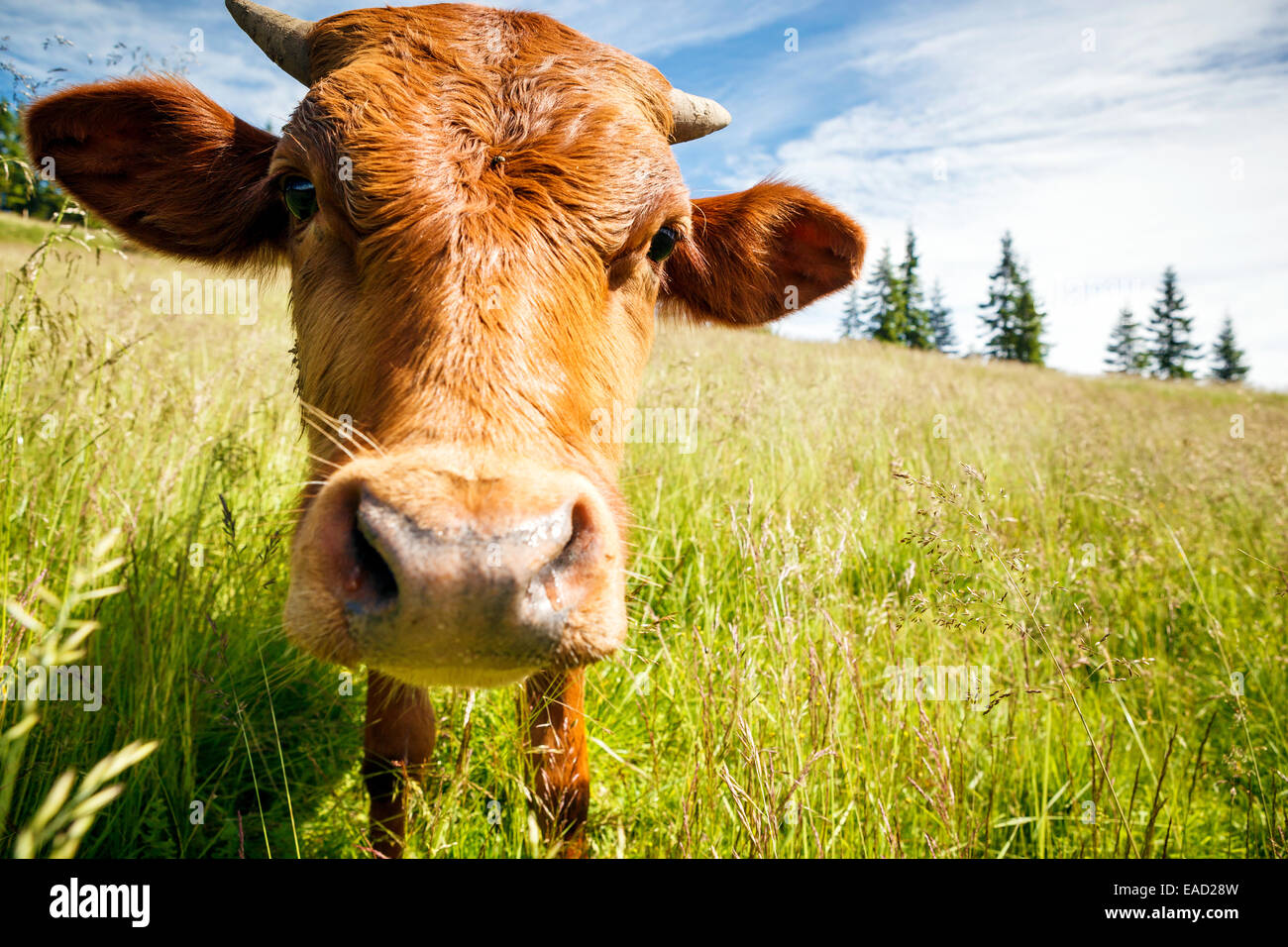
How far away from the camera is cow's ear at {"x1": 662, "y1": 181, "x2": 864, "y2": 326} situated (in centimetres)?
322

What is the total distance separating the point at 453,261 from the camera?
1759 mm

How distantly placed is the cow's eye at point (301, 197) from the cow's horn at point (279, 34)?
869 millimetres

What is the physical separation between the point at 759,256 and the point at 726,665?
1911 millimetres

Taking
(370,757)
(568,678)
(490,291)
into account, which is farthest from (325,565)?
(370,757)

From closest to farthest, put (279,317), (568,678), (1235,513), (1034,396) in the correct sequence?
(568,678), (1235,513), (279,317), (1034,396)

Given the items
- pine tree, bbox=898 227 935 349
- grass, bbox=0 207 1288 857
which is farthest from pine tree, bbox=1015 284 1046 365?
grass, bbox=0 207 1288 857

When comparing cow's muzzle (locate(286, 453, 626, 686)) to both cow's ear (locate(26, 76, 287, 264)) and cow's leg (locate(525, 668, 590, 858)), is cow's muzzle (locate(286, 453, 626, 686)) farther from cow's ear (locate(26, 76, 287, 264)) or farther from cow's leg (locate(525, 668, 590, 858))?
cow's ear (locate(26, 76, 287, 264))

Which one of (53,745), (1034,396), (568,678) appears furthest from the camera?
(1034,396)

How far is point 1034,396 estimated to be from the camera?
37.7 ft

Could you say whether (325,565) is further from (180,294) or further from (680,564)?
(680,564)

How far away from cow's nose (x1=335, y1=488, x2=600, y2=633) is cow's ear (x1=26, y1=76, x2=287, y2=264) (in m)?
1.98
